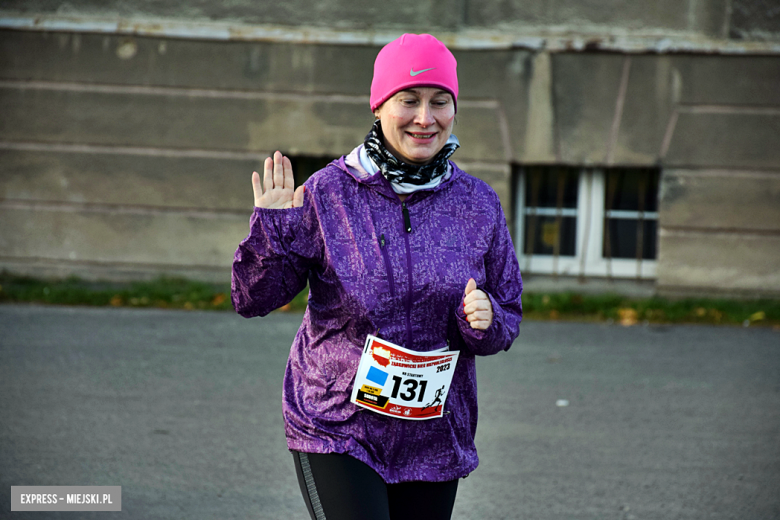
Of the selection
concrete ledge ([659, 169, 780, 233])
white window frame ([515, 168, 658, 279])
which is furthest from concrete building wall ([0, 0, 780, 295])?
white window frame ([515, 168, 658, 279])

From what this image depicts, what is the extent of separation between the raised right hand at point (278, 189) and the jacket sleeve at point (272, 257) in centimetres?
3

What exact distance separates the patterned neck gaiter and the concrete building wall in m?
6.77

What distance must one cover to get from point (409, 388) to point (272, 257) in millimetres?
537

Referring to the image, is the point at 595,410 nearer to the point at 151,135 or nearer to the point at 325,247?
the point at 325,247

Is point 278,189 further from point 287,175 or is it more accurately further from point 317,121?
point 317,121

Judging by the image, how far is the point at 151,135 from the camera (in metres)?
9.57

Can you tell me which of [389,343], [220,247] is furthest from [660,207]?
[389,343]

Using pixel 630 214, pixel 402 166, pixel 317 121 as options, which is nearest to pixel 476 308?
pixel 402 166

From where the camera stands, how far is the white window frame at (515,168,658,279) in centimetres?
951

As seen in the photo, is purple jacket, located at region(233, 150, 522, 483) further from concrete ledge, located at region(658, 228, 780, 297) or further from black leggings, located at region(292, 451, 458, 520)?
concrete ledge, located at region(658, 228, 780, 297)

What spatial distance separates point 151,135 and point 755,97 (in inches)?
246

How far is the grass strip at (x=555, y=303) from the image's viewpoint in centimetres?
846

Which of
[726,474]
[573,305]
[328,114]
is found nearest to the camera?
[726,474]

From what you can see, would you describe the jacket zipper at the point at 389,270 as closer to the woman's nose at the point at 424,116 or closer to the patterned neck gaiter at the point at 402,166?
the patterned neck gaiter at the point at 402,166
